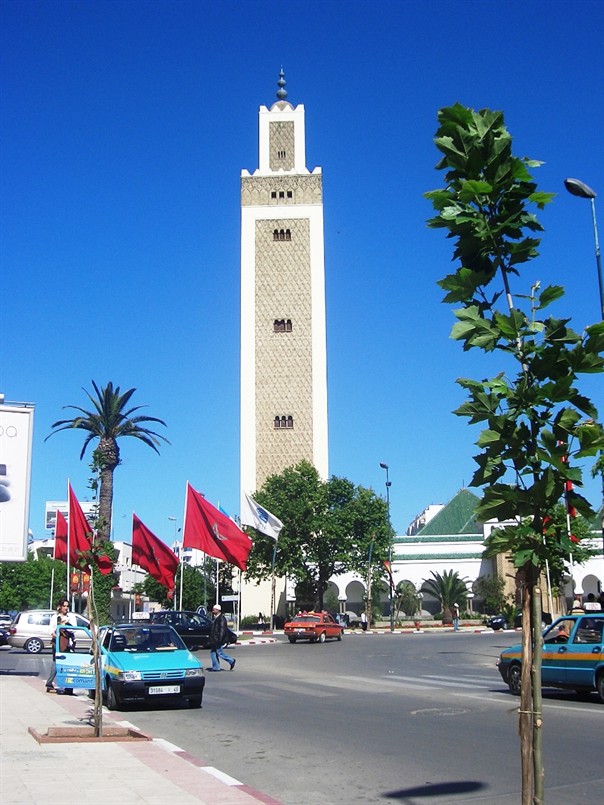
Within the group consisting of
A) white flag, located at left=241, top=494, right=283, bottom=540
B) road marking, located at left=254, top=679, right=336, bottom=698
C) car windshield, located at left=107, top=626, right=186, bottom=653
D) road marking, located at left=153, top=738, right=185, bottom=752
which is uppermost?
white flag, located at left=241, top=494, right=283, bottom=540

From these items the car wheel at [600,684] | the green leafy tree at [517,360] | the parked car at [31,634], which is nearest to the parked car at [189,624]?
the parked car at [31,634]

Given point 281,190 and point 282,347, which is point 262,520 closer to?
point 282,347

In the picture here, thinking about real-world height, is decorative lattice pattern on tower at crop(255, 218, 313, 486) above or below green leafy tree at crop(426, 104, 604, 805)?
above

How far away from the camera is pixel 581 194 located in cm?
2017

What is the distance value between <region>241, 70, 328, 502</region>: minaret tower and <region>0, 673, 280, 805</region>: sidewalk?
190 ft

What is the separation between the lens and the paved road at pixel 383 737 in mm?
8719

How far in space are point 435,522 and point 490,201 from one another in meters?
89.0

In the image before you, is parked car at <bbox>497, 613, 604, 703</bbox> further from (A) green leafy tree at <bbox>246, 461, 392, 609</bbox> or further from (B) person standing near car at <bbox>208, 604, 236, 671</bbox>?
(A) green leafy tree at <bbox>246, 461, 392, 609</bbox>

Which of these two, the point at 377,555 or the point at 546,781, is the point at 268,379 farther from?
the point at 546,781

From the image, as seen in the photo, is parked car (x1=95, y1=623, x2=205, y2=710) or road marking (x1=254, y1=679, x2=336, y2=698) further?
road marking (x1=254, y1=679, x2=336, y2=698)

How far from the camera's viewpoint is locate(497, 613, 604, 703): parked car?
15.8 meters

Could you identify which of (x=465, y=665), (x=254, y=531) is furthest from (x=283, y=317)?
(x=465, y=665)

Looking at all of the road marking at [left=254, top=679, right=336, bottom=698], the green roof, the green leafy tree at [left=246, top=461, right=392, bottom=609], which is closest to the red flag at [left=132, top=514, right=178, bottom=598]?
the road marking at [left=254, top=679, right=336, bottom=698]

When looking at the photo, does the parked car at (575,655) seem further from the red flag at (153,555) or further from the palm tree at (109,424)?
the palm tree at (109,424)
